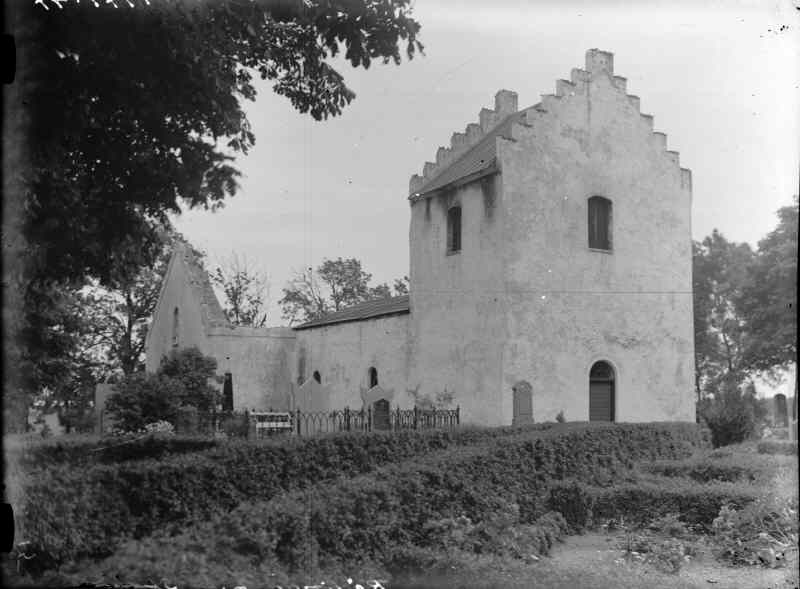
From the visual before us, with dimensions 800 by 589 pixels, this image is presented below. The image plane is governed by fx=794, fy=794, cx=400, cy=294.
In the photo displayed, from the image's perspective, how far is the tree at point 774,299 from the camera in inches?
318

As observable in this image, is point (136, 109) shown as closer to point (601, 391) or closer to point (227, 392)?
point (227, 392)

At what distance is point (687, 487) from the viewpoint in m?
11.6

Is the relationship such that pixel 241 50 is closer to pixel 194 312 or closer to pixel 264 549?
pixel 194 312

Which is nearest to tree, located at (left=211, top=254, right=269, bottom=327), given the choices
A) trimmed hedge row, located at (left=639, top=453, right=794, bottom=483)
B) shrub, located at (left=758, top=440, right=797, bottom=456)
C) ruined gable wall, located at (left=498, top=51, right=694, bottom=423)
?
trimmed hedge row, located at (left=639, top=453, right=794, bottom=483)

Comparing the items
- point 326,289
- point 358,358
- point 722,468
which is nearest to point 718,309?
point 358,358

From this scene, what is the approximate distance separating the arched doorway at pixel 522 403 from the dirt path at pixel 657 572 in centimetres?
638

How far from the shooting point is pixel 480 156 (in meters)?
18.2

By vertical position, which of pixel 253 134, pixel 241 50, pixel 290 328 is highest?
pixel 241 50

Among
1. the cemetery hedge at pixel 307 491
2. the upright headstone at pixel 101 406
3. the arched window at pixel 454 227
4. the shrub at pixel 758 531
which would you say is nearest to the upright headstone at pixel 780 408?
the cemetery hedge at pixel 307 491

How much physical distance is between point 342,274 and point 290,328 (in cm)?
160

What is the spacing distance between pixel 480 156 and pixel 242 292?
35.3ft

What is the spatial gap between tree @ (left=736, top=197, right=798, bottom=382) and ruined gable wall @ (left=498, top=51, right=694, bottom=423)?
5.68 ft

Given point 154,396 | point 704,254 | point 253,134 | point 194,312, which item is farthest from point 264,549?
point 704,254

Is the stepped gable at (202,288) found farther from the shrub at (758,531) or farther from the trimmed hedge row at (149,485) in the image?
the shrub at (758,531)
